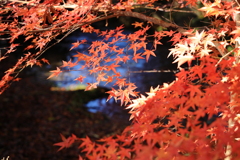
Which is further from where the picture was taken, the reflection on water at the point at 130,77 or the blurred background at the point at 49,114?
the reflection on water at the point at 130,77

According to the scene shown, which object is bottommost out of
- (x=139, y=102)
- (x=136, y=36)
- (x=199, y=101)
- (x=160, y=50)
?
(x=160, y=50)

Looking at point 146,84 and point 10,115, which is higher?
point 10,115

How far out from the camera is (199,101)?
1778 mm

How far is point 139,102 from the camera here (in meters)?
2.46

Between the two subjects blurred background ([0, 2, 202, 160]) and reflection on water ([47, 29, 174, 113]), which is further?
reflection on water ([47, 29, 174, 113])

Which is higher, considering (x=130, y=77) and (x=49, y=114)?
(x=49, y=114)

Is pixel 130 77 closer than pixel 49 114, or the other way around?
pixel 49 114

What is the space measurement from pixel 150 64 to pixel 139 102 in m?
8.97

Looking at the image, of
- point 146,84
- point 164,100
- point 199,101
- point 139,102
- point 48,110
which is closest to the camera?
point 199,101

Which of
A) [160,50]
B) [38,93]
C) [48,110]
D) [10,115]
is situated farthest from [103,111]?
[160,50]

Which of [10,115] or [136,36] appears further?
[10,115]

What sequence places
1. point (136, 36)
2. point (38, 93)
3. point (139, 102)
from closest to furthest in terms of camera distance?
point (139, 102) < point (136, 36) < point (38, 93)

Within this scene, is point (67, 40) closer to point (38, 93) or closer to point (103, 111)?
point (38, 93)

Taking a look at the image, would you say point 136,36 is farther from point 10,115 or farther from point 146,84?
point 146,84
